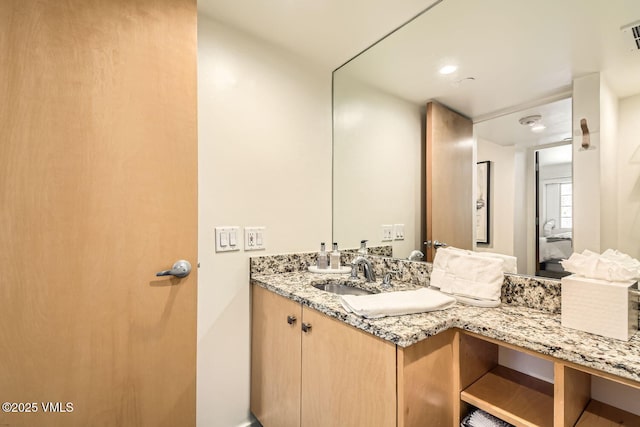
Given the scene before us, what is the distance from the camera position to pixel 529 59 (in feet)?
3.57

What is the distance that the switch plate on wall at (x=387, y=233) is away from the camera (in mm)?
1645

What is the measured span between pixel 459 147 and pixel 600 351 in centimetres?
94

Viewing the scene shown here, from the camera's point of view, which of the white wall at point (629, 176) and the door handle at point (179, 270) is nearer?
the white wall at point (629, 176)

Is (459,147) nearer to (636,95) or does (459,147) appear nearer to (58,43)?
(636,95)

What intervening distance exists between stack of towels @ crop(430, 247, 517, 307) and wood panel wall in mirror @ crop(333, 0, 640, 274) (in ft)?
0.32

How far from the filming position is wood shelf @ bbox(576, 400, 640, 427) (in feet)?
2.57

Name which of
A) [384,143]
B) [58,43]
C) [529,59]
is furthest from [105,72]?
[529,59]

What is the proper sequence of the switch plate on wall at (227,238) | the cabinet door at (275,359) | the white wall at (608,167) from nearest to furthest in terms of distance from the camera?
the white wall at (608,167), the cabinet door at (275,359), the switch plate on wall at (227,238)

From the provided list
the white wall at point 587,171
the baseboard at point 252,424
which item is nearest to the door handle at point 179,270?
the baseboard at point 252,424

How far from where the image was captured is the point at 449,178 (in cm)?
140

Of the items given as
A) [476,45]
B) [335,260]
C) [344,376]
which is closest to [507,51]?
[476,45]

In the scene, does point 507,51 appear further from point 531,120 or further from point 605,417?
point 605,417

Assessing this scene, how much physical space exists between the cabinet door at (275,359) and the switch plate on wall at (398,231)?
0.72 metres

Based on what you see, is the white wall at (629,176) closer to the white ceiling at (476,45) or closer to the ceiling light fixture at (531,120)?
the white ceiling at (476,45)
